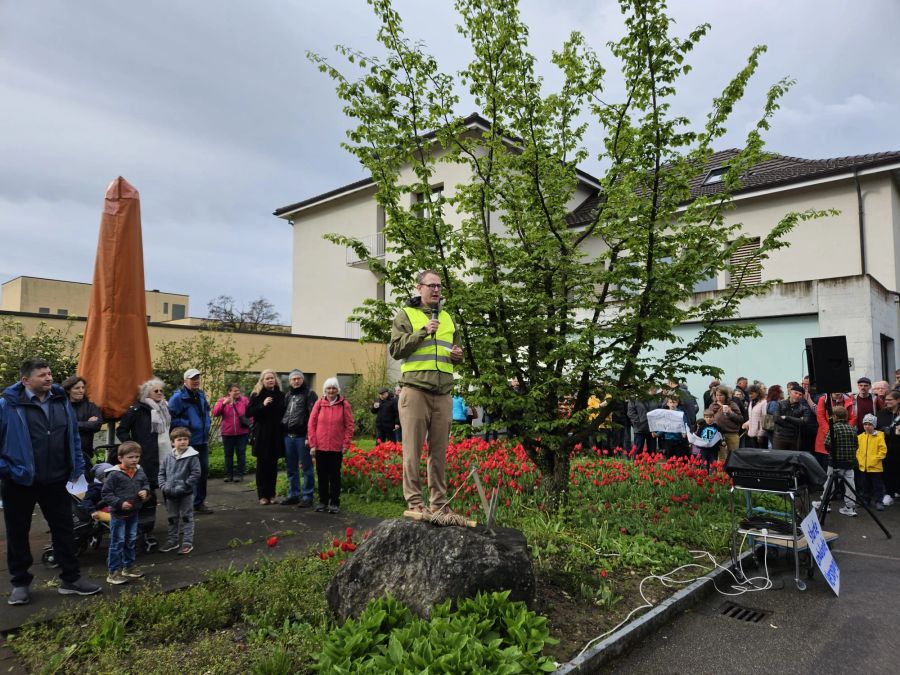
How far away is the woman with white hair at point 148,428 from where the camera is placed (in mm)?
7070

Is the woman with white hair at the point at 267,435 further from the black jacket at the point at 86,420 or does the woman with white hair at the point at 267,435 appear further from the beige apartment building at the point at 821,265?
the beige apartment building at the point at 821,265

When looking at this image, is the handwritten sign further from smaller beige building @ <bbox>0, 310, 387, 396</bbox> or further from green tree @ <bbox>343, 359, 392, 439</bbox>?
green tree @ <bbox>343, 359, 392, 439</bbox>

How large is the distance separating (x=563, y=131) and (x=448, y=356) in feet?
12.3

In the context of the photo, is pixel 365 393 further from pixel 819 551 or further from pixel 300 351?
pixel 819 551

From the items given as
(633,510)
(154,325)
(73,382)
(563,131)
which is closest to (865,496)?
(633,510)

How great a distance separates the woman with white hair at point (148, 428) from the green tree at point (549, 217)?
2661 mm

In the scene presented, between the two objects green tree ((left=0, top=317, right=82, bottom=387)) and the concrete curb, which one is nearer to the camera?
the concrete curb

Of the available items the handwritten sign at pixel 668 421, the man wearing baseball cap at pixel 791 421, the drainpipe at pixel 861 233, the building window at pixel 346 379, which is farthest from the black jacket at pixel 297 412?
the drainpipe at pixel 861 233

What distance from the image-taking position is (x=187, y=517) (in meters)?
6.79

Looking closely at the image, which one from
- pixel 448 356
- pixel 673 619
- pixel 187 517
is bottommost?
pixel 673 619

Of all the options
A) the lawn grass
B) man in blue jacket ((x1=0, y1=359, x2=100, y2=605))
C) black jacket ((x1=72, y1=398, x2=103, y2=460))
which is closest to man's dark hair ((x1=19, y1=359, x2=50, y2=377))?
man in blue jacket ((x1=0, y1=359, x2=100, y2=605))

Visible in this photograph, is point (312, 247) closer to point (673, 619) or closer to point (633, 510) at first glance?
point (633, 510)

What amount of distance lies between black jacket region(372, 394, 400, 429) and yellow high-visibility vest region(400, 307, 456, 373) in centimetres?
1051

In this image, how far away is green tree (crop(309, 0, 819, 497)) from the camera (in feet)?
21.6
